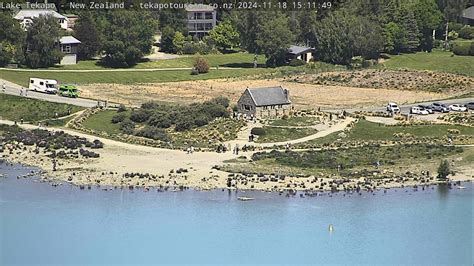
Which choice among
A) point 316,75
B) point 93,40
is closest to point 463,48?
point 316,75

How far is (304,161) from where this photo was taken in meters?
72.6

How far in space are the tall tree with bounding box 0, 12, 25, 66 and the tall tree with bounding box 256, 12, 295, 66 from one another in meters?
24.3

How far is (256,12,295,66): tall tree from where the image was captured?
119m

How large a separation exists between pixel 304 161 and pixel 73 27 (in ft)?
179

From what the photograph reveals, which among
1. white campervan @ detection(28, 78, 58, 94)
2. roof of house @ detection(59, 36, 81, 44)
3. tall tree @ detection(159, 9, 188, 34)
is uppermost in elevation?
tall tree @ detection(159, 9, 188, 34)

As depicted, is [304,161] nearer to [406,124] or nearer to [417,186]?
[417,186]

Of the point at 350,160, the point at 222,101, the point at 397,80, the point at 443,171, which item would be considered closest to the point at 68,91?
the point at 222,101

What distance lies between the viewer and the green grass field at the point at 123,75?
104438mm

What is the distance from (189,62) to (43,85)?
28058 mm

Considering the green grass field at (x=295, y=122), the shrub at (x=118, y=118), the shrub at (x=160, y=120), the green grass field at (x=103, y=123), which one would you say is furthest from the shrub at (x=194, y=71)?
the green grass field at (x=295, y=122)

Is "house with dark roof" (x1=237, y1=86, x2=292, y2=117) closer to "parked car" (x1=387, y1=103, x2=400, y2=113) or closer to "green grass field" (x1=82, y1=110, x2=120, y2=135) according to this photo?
"parked car" (x1=387, y1=103, x2=400, y2=113)

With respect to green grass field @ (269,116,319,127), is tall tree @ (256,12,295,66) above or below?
above

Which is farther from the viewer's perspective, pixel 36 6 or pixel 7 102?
pixel 36 6

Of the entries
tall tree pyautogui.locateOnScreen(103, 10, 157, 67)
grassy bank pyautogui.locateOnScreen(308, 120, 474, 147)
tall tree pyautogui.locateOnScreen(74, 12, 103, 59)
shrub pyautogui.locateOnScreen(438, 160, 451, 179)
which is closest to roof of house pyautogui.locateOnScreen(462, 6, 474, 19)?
tall tree pyautogui.locateOnScreen(103, 10, 157, 67)
